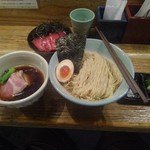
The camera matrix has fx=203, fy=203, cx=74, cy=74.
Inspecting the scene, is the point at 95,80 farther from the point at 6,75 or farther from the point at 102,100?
the point at 6,75

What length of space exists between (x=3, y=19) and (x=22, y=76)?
1.60 ft

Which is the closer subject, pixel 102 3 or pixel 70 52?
pixel 70 52

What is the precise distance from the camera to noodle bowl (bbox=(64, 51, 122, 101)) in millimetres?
688

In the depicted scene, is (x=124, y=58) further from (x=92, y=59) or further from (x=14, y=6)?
(x=14, y=6)

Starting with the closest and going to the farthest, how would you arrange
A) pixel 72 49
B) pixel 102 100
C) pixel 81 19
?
1. pixel 102 100
2. pixel 72 49
3. pixel 81 19

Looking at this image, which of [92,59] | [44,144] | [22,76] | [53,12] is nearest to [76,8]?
[53,12]

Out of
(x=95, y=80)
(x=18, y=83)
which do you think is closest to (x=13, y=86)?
(x=18, y=83)

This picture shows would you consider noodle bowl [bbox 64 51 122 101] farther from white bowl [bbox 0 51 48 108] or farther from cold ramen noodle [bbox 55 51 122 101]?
white bowl [bbox 0 51 48 108]

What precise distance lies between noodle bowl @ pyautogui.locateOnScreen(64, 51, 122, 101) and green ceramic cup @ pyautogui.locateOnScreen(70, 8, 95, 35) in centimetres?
14

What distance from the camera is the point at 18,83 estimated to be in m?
0.75

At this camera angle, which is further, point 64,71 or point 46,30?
point 46,30

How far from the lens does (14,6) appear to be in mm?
1030

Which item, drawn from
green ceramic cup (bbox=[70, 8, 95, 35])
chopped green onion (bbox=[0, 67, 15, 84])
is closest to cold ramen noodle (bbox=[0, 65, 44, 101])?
chopped green onion (bbox=[0, 67, 15, 84])

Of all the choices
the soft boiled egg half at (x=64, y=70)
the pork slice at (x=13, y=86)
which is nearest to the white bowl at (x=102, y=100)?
the soft boiled egg half at (x=64, y=70)
